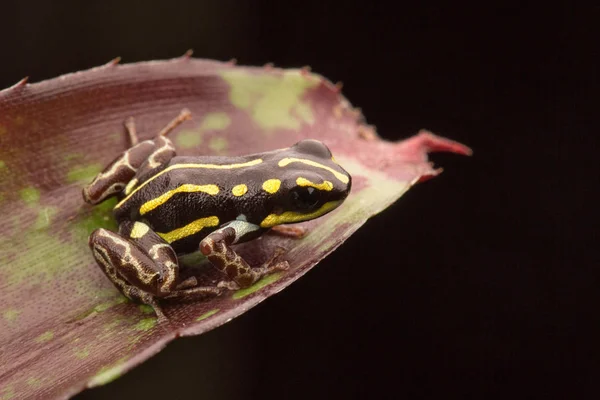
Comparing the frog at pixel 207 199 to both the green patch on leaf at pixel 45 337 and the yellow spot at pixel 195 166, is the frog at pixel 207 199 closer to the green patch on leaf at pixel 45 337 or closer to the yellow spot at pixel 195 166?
the yellow spot at pixel 195 166

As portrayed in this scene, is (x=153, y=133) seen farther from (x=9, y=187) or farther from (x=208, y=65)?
(x=9, y=187)

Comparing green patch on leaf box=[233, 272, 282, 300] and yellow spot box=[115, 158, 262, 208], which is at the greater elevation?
yellow spot box=[115, 158, 262, 208]

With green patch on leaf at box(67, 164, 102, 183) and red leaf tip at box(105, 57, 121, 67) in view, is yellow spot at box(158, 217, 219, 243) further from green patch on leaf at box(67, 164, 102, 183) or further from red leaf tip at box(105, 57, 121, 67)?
red leaf tip at box(105, 57, 121, 67)

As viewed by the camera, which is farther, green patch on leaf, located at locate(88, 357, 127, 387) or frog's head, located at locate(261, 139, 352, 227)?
frog's head, located at locate(261, 139, 352, 227)

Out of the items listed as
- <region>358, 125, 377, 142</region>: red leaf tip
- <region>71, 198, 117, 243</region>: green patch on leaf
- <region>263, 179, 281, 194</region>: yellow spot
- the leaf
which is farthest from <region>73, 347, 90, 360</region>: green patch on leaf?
<region>358, 125, 377, 142</region>: red leaf tip

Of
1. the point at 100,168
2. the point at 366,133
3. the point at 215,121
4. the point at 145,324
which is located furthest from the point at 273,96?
the point at 145,324

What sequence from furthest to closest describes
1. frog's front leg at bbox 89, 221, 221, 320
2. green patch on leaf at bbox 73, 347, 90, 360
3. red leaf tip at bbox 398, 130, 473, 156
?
red leaf tip at bbox 398, 130, 473, 156 → frog's front leg at bbox 89, 221, 221, 320 → green patch on leaf at bbox 73, 347, 90, 360

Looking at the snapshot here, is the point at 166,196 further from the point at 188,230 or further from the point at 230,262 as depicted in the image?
the point at 230,262

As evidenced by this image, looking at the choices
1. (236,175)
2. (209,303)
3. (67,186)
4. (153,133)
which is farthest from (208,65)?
(209,303)
